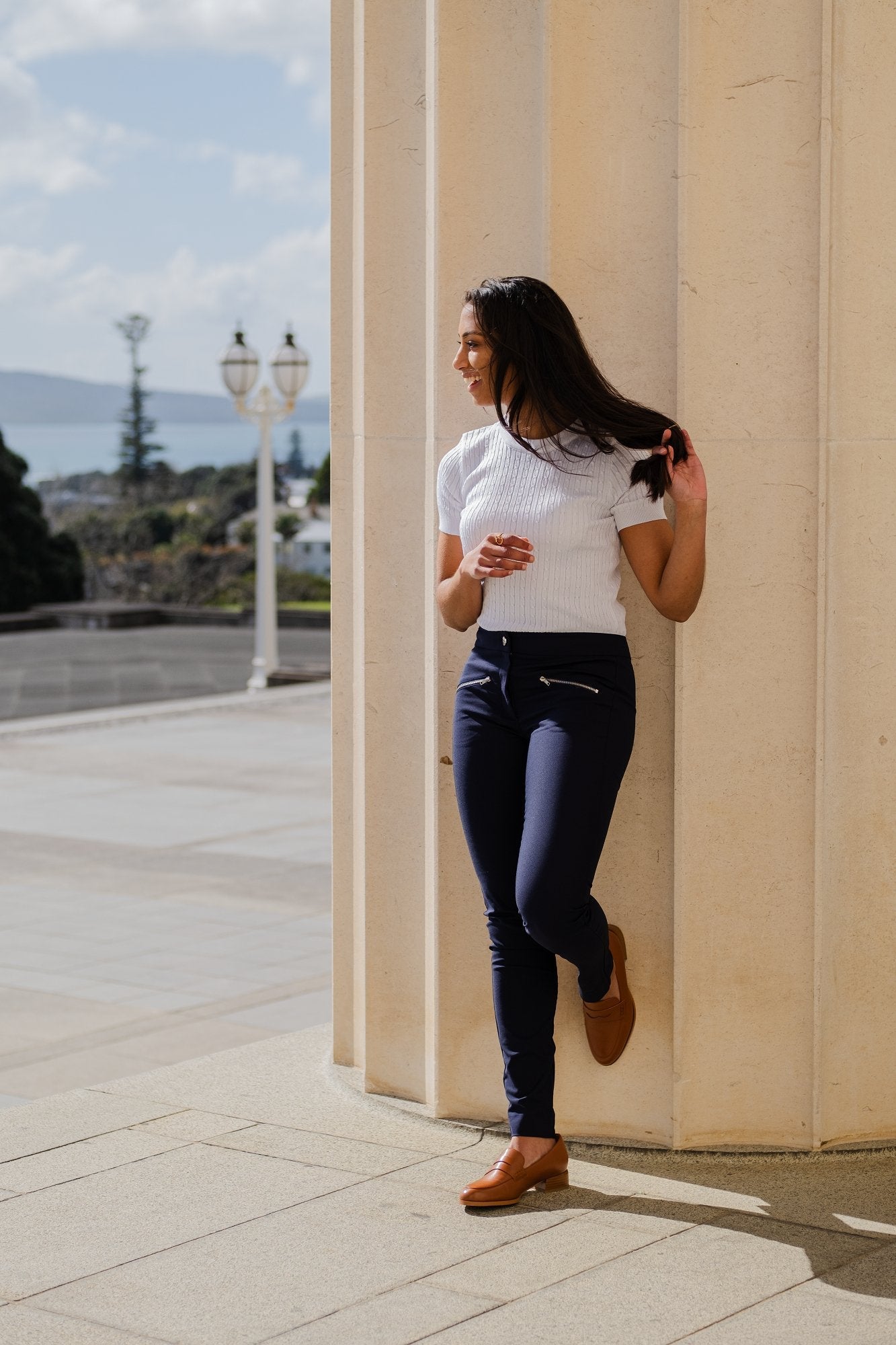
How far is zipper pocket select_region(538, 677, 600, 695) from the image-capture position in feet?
12.5

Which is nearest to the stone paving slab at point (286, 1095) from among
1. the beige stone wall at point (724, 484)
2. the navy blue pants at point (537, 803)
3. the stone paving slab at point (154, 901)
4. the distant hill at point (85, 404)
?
the beige stone wall at point (724, 484)

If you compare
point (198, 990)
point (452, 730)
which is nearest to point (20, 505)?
point (198, 990)

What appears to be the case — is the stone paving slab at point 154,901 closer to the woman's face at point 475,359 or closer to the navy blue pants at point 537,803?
the navy blue pants at point 537,803

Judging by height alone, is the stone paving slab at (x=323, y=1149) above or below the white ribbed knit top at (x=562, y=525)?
below

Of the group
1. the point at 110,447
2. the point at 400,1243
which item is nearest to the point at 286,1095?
the point at 400,1243

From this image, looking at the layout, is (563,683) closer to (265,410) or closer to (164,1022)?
(164,1022)

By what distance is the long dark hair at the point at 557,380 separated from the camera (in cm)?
388

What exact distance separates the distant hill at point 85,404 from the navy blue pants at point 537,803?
108 feet

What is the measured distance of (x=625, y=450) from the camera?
3918mm

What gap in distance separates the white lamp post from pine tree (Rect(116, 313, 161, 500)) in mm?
21561

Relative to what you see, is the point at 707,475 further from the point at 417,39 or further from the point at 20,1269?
the point at 20,1269

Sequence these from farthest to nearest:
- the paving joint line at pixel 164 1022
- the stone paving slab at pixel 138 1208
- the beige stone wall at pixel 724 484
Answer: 1. the paving joint line at pixel 164 1022
2. the beige stone wall at pixel 724 484
3. the stone paving slab at pixel 138 1208

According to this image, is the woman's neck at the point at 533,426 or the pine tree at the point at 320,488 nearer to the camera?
the woman's neck at the point at 533,426

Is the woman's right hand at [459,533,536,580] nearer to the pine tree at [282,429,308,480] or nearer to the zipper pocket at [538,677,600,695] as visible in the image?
the zipper pocket at [538,677,600,695]
